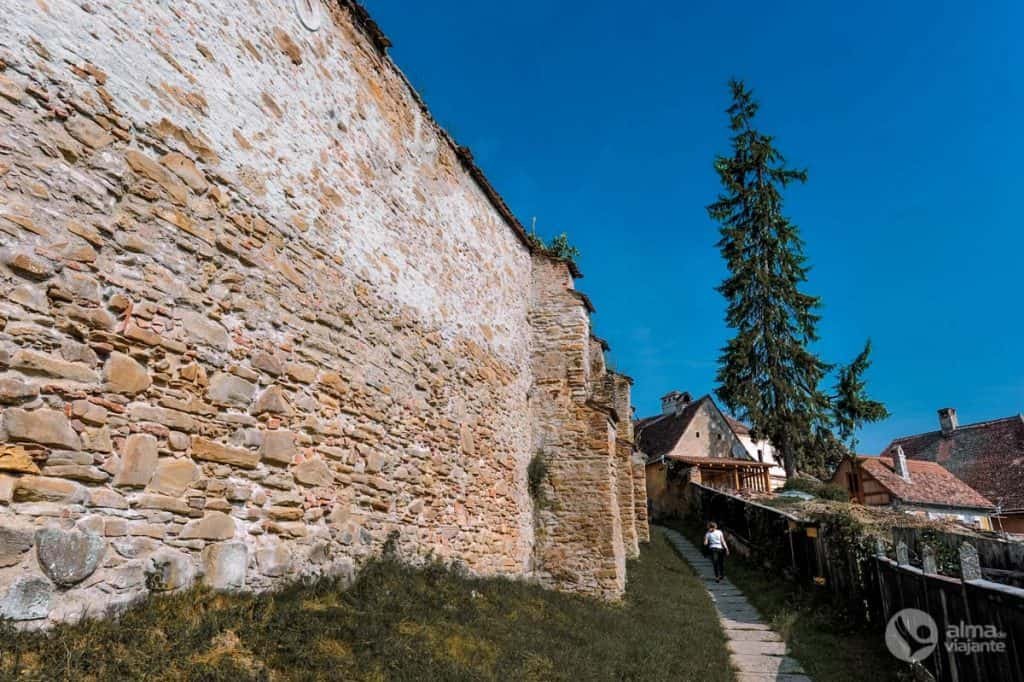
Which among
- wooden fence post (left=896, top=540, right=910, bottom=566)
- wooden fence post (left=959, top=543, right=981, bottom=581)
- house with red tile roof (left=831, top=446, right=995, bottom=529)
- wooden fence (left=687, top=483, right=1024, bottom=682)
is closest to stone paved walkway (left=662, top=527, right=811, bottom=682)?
wooden fence (left=687, top=483, right=1024, bottom=682)

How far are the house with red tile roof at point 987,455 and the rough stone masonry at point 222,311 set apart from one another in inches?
1246

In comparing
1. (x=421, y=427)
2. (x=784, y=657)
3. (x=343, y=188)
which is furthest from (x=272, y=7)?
(x=784, y=657)

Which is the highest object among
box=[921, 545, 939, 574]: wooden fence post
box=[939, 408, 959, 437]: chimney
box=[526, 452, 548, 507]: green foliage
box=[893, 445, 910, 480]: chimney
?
box=[939, 408, 959, 437]: chimney

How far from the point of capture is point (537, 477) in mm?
10453

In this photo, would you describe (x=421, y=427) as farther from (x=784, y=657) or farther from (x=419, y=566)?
(x=784, y=657)

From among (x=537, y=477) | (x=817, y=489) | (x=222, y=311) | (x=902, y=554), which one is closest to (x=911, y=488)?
(x=817, y=489)

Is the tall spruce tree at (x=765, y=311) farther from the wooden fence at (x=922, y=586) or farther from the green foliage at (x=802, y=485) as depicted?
the wooden fence at (x=922, y=586)

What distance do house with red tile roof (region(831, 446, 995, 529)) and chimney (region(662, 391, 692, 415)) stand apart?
10.1 meters

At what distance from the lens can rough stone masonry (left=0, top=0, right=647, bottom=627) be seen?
3494mm

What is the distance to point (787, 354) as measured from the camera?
2673 cm

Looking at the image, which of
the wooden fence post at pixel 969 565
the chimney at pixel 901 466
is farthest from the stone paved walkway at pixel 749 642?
the chimney at pixel 901 466

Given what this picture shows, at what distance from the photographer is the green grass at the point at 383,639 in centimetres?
319

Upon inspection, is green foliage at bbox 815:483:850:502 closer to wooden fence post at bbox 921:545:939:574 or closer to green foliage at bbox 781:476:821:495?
green foliage at bbox 781:476:821:495

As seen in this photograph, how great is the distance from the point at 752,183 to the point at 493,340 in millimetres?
23791
